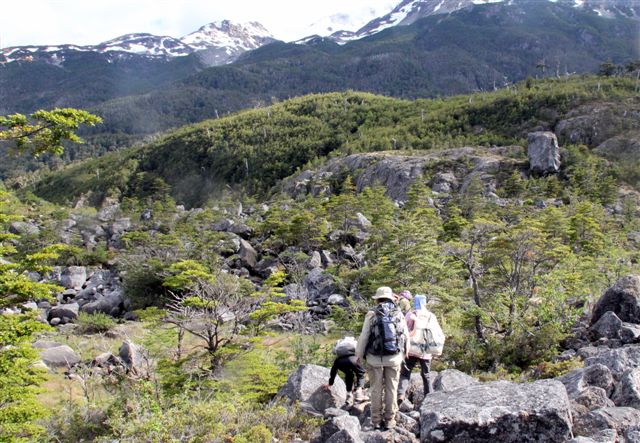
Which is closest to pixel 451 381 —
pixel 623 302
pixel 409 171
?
pixel 623 302

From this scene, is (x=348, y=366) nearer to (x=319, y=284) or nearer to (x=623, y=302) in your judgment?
(x=623, y=302)

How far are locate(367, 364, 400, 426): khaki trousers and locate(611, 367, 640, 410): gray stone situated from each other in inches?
104

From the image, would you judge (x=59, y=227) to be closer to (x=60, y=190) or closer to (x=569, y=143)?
(x=569, y=143)

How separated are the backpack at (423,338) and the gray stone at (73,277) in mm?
22891

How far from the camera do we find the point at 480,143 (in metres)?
56.2

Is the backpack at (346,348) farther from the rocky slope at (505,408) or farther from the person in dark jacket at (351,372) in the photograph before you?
the rocky slope at (505,408)

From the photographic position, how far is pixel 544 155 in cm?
4291

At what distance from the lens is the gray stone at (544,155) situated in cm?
4234

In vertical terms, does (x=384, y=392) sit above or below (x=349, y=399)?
above

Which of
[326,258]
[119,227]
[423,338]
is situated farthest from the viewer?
[119,227]

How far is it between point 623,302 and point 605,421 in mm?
5340

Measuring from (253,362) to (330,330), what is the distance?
670 cm

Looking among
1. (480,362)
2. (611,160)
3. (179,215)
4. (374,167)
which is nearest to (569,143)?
(611,160)

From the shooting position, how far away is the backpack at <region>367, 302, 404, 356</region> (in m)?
5.76
